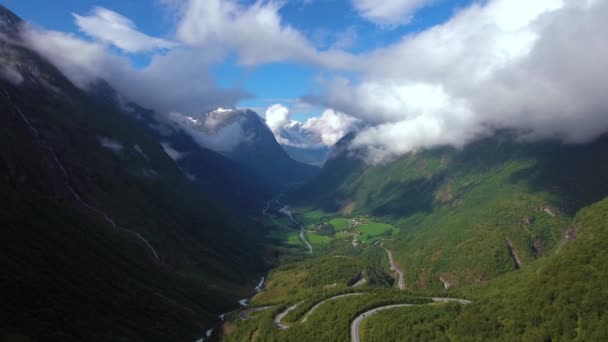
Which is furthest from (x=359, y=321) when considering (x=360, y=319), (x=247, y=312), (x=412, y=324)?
(x=247, y=312)

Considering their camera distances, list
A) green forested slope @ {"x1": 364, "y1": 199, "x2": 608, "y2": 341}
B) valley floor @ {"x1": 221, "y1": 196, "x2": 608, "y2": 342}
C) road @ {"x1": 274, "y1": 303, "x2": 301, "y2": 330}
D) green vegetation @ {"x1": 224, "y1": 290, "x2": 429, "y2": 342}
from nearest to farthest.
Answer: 1. green forested slope @ {"x1": 364, "y1": 199, "x2": 608, "y2": 341}
2. valley floor @ {"x1": 221, "y1": 196, "x2": 608, "y2": 342}
3. green vegetation @ {"x1": 224, "y1": 290, "x2": 429, "y2": 342}
4. road @ {"x1": 274, "y1": 303, "x2": 301, "y2": 330}

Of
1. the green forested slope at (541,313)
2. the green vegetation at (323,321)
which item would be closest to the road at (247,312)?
the green vegetation at (323,321)

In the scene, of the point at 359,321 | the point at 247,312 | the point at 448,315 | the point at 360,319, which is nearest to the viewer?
the point at 448,315

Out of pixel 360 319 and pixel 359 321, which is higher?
pixel 360 319

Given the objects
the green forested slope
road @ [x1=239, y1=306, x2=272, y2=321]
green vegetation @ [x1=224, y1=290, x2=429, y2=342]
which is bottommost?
the green forested slope

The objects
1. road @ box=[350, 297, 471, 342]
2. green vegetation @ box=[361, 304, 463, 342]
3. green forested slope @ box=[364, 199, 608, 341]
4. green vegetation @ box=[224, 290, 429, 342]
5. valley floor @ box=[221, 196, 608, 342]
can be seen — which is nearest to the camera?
green forested slope @ box=[364, 199, 608, 341]

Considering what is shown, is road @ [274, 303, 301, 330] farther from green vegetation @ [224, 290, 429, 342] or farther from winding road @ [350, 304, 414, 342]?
winding road @ [350, 304, 414, 342]

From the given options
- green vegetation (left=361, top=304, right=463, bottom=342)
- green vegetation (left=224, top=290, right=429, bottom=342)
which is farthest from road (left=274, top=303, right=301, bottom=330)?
green vegetation (left=361, top=304, right=463, bottom=342)

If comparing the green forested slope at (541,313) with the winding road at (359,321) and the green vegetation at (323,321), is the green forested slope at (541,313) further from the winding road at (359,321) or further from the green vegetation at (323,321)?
the green vegetation at (323,321)

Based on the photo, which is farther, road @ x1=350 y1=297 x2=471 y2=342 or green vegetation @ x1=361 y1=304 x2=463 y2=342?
road @ x1=350 y1=297 x2=471 y2=342

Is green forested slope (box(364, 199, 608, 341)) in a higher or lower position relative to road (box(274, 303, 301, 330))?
lower

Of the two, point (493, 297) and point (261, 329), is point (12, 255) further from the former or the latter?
point (493, 297)

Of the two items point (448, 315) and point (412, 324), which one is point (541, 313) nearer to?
point (448, 315)
